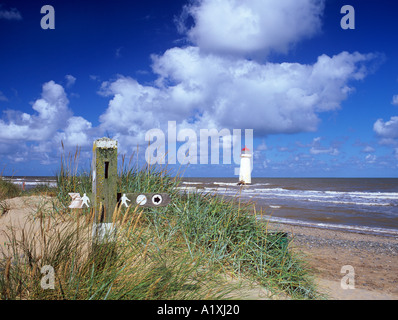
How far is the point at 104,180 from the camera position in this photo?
3.66 m

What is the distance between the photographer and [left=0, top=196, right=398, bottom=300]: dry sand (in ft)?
19.3

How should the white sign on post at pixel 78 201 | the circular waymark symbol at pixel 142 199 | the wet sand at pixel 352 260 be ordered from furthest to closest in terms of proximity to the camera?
the wet sand at pixel 352 260
the circular waymark symbol at pixel 142 199
the white sign on post at pixel 78 201

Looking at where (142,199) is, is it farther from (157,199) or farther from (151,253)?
(151,253)

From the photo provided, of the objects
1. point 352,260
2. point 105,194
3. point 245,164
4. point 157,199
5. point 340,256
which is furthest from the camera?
point 245,164

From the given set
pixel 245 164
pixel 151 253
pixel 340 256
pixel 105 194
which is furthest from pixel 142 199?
pixel 245 164

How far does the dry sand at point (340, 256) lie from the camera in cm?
588

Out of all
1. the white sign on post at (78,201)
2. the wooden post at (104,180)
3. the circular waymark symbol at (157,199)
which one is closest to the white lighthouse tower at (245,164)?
the circular waymark symbol at (157,199)

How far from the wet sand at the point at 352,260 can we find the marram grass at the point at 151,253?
2.72 feet

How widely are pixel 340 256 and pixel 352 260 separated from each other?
39 centimetres

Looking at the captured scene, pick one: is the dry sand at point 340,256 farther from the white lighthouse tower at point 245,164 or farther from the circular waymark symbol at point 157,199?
the white lighthouse tower at point 245,164

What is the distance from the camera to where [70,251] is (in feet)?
9.41
